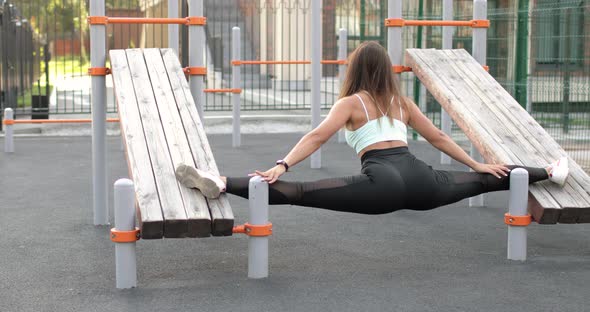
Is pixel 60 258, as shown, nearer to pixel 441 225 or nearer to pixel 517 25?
pixel 441 225

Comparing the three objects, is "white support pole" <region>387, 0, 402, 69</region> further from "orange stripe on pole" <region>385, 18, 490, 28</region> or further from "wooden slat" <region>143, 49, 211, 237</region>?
"wooden slat" <region>143, 49, 211, 237</region>

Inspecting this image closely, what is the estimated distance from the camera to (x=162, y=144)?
5531 millimetres

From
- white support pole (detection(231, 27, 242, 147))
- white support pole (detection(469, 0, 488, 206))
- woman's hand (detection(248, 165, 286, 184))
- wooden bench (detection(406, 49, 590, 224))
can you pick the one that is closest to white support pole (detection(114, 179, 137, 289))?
woman's hand (detection(248, 165, 286, 184))

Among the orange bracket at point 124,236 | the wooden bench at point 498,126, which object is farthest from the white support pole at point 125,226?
the wooden bench at point 498,126

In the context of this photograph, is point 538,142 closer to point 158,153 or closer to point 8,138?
point 158,153

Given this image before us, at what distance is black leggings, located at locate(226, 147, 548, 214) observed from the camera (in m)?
5.19

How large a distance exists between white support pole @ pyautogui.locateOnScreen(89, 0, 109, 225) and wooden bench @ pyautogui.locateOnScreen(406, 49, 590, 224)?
237 cm

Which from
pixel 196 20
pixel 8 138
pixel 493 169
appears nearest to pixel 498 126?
pixel 493 169

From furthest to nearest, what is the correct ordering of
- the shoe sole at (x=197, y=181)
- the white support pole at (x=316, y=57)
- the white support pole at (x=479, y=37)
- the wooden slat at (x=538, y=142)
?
the white support pole at (x=316, y=57) < the white support pole at (x=479, y=37) < the wooden slat at (x=538, y=142) < the shoe sole at (x=197, y=181)

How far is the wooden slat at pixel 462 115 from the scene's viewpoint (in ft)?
19.2

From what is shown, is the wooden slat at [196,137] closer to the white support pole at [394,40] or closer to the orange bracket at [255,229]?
the orange bracket at [255,229]

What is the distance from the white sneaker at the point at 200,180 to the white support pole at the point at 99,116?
69.8 inches

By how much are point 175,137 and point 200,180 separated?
26.4 inches

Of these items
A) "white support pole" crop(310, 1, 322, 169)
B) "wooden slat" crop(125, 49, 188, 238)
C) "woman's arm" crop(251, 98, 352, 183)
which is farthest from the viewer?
"white support pole" crop(310, 1, 322, 169)
